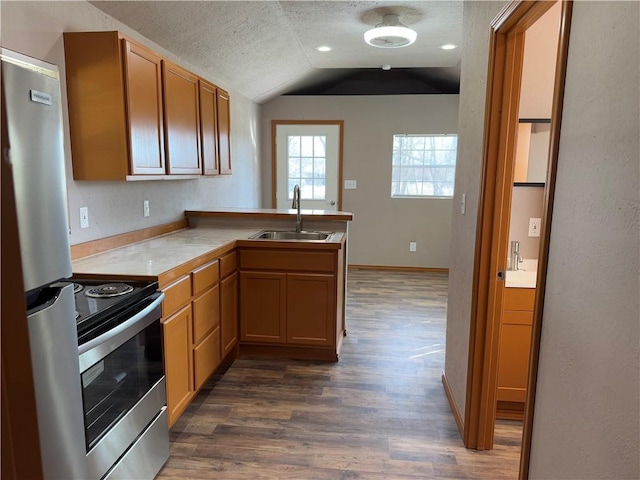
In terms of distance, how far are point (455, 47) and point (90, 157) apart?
11.5 ft

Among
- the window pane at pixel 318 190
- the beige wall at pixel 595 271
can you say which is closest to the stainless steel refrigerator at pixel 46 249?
the beige wall at pixel 595 271

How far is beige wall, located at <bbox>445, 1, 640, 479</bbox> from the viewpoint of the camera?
2.79 ft

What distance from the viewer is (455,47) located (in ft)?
13.6

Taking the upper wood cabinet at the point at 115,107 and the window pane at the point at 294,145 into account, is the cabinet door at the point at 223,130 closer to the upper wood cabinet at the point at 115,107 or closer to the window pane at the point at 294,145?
the upper wood cabinet at the point at 115,107

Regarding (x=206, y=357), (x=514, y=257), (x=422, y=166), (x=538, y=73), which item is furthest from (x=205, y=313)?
(x=422, y=166)

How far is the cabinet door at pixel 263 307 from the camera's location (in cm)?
298

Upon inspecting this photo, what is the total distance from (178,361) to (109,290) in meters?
0.58

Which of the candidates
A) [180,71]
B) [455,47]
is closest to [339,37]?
[455,47]

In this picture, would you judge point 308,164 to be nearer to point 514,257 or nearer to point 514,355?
point 514,257

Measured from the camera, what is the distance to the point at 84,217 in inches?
91.0

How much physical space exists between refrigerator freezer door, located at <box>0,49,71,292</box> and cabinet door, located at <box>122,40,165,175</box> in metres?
1.13

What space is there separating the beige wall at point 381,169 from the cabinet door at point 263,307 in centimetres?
307

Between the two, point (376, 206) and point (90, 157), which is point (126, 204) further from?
point (376, 206)

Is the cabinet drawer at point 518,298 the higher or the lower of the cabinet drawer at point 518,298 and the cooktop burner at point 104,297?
the lower
